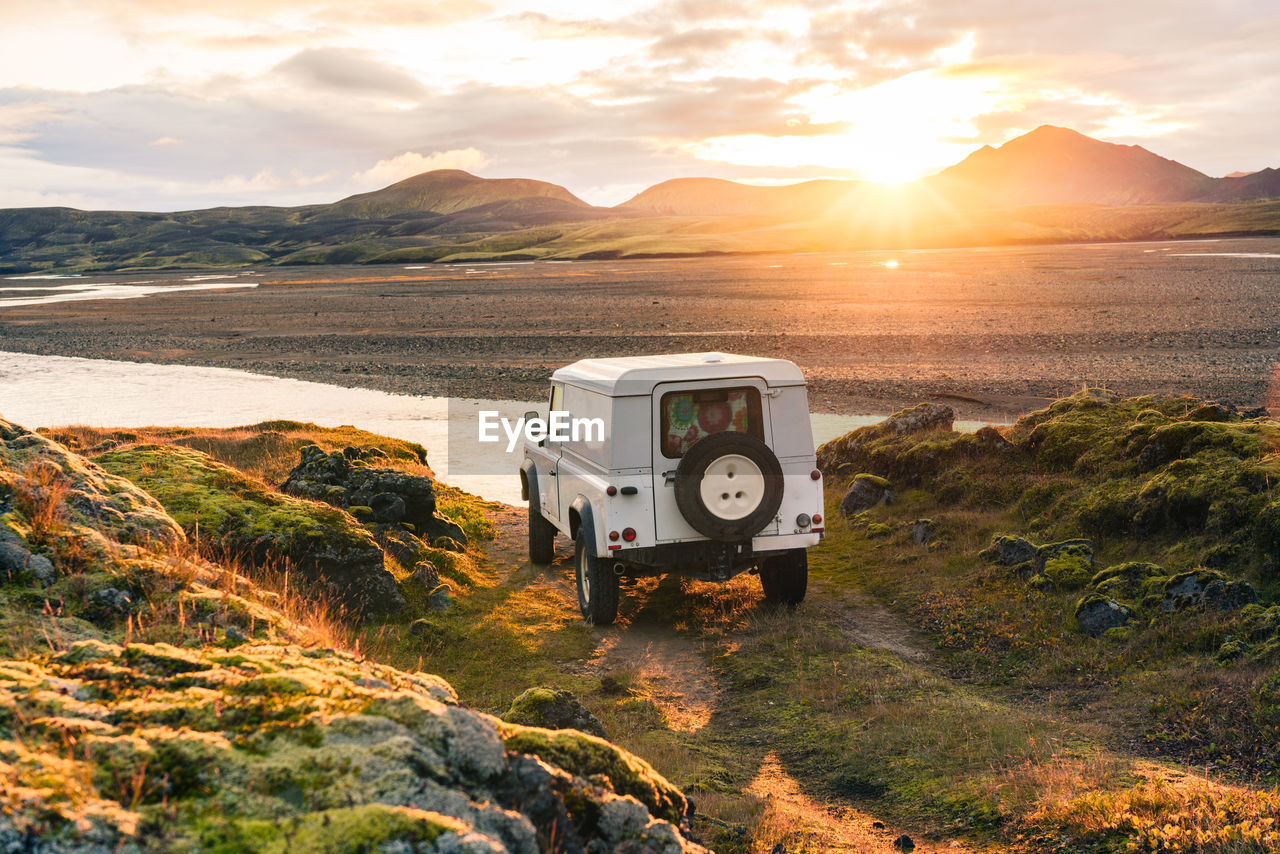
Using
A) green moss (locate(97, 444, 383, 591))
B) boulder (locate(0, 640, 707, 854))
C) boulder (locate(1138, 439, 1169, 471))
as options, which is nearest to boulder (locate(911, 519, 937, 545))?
boulder (locate(1138, 439, 1169, 471))

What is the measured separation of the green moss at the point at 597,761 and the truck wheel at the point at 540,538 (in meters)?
9.46

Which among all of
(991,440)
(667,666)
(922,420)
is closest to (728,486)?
(667,666)

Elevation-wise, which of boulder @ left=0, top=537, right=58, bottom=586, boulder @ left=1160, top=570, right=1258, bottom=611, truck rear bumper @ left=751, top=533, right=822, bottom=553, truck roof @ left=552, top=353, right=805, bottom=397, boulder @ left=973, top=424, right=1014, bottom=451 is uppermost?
truck roof @ left=552, top=353, right=805, bottom=397

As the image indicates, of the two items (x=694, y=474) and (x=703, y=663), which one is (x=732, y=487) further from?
(x=703, y=663)

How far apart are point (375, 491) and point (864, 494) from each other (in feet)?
28.1

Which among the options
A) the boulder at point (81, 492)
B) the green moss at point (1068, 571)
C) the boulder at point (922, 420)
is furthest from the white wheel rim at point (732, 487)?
the boulder at point (922, 420)

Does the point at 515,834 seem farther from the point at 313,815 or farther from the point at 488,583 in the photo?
the point at 488,583

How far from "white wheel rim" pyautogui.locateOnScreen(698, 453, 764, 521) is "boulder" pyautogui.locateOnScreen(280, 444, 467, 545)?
6.03 m

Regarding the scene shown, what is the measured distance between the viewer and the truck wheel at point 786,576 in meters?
11.7

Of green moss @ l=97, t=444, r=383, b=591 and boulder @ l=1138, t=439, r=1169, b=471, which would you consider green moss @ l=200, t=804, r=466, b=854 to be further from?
boulder @ l=1138, t=439, r=1169, b=471

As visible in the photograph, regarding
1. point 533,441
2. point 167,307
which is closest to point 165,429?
point 533,441

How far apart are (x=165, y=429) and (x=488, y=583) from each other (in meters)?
13.0

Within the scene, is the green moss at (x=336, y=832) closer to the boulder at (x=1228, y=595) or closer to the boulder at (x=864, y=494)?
the boulder at (x=1228, y=595)

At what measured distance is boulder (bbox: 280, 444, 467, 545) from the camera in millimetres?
14375
